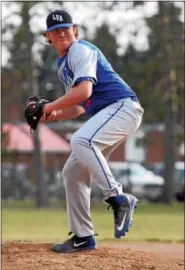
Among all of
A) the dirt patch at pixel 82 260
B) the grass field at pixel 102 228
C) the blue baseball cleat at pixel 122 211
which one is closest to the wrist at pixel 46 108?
the blue baseball cleat at pixel 122 211

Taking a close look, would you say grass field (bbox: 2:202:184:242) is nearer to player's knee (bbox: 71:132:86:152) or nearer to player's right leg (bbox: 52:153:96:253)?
player's right leg (bbox: 52:153:96:253)

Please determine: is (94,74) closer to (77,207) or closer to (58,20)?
(58,20)

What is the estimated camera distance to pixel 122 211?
6387 mm

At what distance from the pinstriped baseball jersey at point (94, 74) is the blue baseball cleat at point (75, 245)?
1.21 m

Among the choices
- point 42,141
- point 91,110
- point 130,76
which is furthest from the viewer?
point 42,141

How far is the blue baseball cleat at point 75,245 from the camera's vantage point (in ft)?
22.6

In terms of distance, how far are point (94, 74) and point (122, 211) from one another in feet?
3.96

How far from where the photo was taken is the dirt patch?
614cm

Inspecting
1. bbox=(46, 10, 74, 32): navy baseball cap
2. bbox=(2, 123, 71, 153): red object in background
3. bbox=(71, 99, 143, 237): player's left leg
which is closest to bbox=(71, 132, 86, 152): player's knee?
bbox=(71, 99, 143, 237): player's left leg

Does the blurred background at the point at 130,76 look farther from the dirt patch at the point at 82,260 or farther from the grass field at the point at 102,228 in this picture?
the dirt patch at the point at 82,260

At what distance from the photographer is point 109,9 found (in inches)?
1243

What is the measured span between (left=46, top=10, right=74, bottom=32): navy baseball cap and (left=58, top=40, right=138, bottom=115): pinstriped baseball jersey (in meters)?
0.19

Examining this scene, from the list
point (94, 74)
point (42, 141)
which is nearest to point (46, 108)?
point (94, 74)

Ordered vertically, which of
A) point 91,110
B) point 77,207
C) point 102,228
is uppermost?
point 91,110
